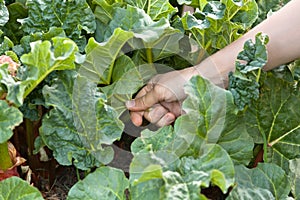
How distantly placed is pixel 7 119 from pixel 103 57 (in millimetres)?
286

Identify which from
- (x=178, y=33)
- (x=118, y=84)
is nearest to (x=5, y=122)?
(x=118, y=84)

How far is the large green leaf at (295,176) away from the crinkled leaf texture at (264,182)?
2.0 inches

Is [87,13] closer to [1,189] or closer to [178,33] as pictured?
[178,33]

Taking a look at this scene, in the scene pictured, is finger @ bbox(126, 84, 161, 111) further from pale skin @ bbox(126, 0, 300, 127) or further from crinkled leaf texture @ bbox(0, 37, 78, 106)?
crinkled leaf texture @ bbox(0, 37, 78, 106)

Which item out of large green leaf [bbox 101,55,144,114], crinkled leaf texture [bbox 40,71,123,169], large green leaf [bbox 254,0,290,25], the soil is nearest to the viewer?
crinkled leaf texture [bbox 40,71,123,169]

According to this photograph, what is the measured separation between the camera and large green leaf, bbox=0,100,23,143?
1.13 meters

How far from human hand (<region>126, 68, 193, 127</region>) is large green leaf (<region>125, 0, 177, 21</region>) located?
0.17 metres

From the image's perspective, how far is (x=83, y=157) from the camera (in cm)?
131

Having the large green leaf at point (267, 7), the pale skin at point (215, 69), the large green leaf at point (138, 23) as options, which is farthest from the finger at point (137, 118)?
the large green leaf at point (267, 7)

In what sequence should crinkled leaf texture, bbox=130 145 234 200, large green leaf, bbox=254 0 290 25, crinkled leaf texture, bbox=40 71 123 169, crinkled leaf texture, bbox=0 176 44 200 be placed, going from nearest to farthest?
crinkled leaf texture, bbox=130 145 234 200
crinkled leaf texture, bbox=0 176 44 200
crinkled leaf texture, bbox=40 71 123 169
large green leaf, bbox=254 0 290 25

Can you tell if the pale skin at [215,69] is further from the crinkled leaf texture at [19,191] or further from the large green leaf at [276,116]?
the crinkled leaf texture at [19,191]

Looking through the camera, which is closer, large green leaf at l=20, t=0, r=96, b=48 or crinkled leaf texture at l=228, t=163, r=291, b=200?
crinkled leaf texture at l=228, t=163, r=291, b=200

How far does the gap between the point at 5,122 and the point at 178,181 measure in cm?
35

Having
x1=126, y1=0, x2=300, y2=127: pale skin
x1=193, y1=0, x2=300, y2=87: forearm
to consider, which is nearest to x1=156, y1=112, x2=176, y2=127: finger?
x1=126, y1=0, x2=300, y2=127: pale skin
